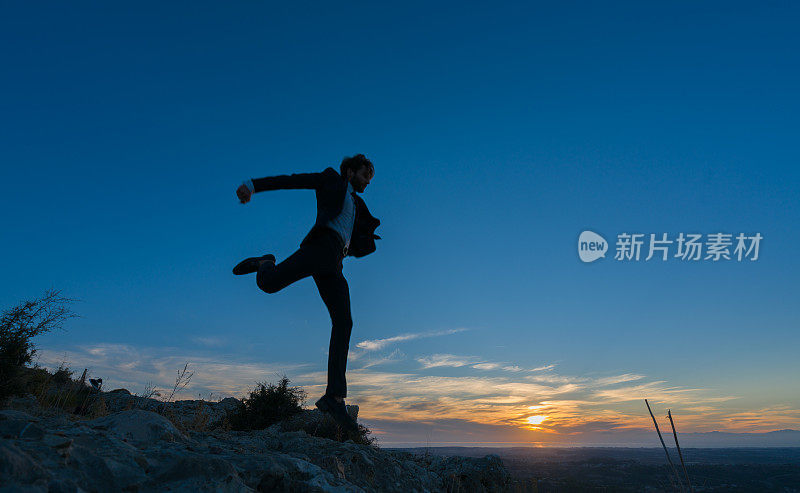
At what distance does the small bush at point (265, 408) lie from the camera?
1018cm

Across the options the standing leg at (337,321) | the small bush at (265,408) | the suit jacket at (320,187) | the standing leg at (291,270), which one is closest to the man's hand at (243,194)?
the suit jacket at (320,187)

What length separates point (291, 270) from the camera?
4.51 metres

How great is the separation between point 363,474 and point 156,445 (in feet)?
5.92

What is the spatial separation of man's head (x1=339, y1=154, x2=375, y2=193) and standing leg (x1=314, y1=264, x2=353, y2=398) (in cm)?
107

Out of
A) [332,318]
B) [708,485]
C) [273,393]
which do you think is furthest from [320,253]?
[708,485]

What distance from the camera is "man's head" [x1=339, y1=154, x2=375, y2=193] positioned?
522 cm

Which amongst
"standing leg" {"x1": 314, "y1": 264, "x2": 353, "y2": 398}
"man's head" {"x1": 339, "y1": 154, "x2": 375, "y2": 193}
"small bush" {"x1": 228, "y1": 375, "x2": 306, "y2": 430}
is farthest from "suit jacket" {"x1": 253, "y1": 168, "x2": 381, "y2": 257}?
"small bush" {"x1": 228, "y1": 375, "x2": 306, "y2": 430}

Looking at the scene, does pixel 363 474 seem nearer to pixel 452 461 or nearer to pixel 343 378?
pixel 343 378

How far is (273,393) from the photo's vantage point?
10727mm

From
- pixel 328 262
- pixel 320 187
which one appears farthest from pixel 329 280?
pixel 320 187

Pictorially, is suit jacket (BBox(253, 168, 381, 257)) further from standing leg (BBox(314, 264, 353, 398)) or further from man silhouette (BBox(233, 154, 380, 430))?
standing leg (BBox(314, 264, 353, 398))

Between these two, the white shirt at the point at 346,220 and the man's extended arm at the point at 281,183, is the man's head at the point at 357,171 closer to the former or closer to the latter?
the white shirt at the point at 346,220

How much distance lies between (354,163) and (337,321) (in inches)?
71.6

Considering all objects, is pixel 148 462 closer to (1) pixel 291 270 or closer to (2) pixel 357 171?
(1) pixel 291 270
